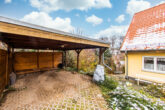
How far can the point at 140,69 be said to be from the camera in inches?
190

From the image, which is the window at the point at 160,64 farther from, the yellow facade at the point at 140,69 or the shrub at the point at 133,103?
the shrub at the point at 133,103

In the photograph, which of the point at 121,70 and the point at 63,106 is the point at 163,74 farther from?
the point at 63,106

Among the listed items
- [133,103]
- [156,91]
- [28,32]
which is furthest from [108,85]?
[28,32]

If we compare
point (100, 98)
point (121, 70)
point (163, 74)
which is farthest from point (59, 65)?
point (163, 74)

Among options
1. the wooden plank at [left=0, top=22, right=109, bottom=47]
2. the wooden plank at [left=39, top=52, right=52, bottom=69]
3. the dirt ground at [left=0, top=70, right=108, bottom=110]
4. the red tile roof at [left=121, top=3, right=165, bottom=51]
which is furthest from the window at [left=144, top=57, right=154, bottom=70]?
the wooden plank at [left=39, top=52, right=52, bottom=69]

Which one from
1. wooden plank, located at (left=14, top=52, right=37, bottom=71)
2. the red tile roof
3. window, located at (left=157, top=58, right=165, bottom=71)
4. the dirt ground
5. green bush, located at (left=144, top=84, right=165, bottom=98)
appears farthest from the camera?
wooden plank, located at (left=14, top=52, right=37, bottom=71)

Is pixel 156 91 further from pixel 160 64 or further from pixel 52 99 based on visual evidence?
pixel 52 99

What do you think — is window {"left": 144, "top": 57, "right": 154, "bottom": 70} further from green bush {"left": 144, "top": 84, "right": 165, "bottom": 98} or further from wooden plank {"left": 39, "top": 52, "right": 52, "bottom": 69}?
wooden plank {"left": 39, "top": 52, "right": 52, "bottom": 69}

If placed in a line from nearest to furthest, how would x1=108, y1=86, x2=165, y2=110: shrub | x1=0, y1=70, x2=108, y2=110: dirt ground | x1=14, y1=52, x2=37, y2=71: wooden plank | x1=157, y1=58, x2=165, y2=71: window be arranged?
x1=108, y1=86, x2=165, y2=110: shrub → x1=0, y1=70, x2=108, y2=110: dirt ground → x1=157, y1=58, x2=165, y2=71: window → x1=14, y1=52, x2=37, y2=71: wooden plank

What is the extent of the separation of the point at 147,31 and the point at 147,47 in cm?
153

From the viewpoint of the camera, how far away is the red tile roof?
14.4 feet

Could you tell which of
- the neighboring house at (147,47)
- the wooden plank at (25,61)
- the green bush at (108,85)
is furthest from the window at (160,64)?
the wooden plank at (25,61)

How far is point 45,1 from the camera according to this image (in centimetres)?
533

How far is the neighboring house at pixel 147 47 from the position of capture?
4195 mm
